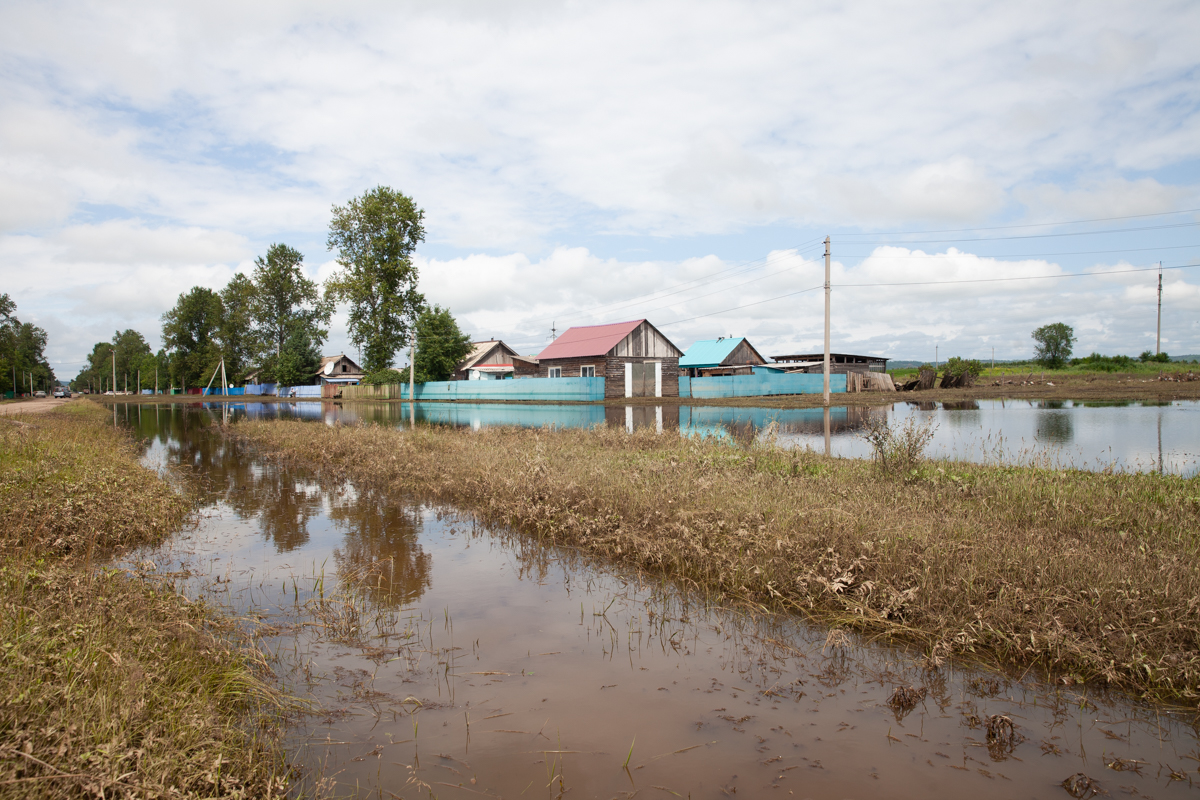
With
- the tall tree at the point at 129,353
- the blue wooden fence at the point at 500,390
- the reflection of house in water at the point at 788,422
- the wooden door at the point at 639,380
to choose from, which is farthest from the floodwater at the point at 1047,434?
the tall tree at the point at 129,353

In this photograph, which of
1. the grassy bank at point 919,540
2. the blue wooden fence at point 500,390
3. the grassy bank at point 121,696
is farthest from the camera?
the blue wooden fence at point 500,390

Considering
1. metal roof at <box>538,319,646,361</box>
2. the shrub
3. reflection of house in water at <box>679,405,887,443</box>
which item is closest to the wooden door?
metal roof at <box>538,319,646,361</box>

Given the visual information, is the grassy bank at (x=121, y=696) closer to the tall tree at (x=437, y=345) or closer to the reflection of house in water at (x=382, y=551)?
A: the reflection of house in water at (x=382, y=551)

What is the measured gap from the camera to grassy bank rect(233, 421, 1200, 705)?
4.00 metres

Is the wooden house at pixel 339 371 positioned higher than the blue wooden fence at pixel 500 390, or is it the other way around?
the wooden house at pixel 339 371

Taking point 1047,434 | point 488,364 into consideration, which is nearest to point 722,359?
point 488,364

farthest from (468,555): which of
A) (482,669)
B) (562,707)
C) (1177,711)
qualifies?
(1177,711)

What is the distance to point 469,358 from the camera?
65.9 m

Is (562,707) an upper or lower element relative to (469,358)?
lower

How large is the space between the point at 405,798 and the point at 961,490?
702cm

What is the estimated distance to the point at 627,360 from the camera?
43000 millimetres

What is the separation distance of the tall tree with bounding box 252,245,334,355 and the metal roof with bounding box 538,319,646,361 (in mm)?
28029

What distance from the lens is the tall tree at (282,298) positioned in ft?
207

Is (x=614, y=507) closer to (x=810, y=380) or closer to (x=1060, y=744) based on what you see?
(x=1060, y=744)
